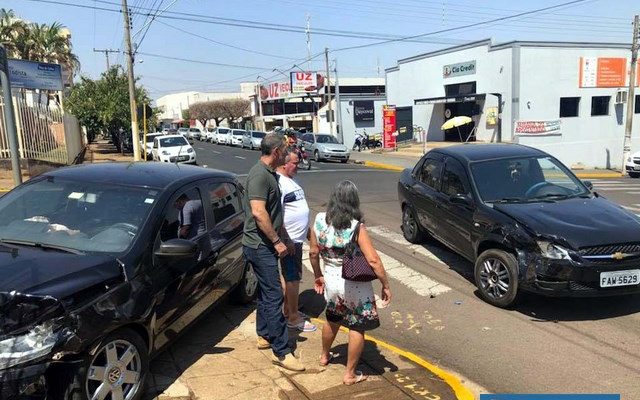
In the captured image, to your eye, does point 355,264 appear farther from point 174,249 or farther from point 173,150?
point 173,150

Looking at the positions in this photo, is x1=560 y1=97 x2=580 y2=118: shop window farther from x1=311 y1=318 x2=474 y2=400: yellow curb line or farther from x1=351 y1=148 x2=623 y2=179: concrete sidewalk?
x1=311 y1=318 x2=474 y2=400: yellow curb line

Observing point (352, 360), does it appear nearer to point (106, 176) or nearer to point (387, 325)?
point (387, 325)

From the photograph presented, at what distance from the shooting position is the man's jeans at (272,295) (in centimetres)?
419

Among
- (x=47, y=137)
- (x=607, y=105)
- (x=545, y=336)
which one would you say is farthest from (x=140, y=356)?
(x=607, y=105)

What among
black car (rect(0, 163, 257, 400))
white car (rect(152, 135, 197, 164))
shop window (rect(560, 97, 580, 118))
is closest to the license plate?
black car (rect(0, 163, 257, 400))

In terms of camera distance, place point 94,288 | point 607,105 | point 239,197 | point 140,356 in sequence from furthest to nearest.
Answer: point 607,105 → point 239,197 → point 140,356 → point 94,288

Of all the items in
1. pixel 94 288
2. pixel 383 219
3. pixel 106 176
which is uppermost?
pixel 106 176

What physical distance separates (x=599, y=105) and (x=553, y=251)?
31.1 m

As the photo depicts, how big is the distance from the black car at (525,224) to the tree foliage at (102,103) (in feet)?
97.4

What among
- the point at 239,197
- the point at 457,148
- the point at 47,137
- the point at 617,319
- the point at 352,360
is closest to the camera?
the point at 352,360

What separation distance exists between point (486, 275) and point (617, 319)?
1.29 meters

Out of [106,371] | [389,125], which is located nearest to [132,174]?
[106,371]

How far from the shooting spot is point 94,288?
324 centimetres

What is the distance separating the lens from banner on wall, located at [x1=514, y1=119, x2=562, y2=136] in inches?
1150
